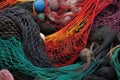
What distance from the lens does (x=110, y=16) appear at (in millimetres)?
1950

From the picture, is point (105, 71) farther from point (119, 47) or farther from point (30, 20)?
point (30, 20)

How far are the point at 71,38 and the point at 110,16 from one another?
291 mm

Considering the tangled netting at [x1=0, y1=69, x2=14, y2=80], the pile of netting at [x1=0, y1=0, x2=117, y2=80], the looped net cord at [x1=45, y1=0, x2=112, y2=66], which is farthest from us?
the looped net cord at [x1=45, y1=0, x2=112, y2=66]

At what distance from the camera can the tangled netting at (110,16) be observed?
75.1 inches

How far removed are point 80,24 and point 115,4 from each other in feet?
1.06

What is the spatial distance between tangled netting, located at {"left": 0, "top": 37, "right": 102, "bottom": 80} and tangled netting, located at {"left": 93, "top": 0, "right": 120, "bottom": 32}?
33cm

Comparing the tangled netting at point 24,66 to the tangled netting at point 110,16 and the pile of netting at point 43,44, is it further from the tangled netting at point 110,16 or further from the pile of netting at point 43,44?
the tangled netting at point 110,16

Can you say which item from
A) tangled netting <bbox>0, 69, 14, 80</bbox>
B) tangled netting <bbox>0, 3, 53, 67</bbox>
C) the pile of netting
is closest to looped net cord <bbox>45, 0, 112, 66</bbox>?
the pile of netting

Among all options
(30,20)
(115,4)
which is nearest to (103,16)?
(115,4)

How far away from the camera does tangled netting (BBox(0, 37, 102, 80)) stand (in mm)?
1574

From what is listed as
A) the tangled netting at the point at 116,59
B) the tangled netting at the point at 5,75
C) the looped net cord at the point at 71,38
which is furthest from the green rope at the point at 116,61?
the tangled netting at the point at 5,75

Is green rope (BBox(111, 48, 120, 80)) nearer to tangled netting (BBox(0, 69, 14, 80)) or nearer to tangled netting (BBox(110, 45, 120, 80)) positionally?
tangled netting (BBox(110, 45, 120, 80))

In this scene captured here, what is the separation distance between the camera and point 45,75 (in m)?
1.57

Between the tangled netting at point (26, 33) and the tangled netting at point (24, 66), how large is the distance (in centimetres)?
3
